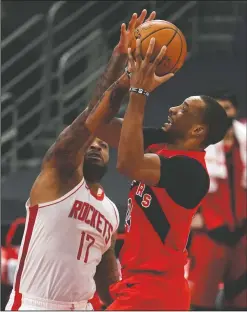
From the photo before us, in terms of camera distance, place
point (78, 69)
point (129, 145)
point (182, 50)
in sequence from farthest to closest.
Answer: point (78, 69)
point (182, 50)
point (129, 145)

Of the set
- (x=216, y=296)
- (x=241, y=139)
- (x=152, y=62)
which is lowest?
(x=216, y=296)

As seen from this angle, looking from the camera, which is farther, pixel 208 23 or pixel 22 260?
pixel 208 23

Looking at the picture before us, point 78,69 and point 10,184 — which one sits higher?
point 78,69

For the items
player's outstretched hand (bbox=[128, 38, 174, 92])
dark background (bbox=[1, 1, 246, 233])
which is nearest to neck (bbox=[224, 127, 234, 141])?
dark background (bbox=[1, 1, 246, 233])

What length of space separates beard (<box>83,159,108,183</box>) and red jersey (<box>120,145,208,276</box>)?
710 mm

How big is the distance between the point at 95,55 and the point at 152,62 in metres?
5.62

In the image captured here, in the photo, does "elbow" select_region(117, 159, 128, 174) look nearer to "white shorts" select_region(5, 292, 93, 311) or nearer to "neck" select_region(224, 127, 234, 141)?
"white shorts" select_region(5, 292, 93, 311)

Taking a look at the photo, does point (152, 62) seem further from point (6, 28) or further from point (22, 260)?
point (6, 28)

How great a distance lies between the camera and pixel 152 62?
152 inches

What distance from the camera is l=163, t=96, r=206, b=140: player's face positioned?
4.11m

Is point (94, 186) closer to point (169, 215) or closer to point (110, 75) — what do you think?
point (110, 75)

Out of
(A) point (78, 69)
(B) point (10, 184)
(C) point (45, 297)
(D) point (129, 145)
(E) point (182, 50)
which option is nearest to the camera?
(D) point (129, 145)

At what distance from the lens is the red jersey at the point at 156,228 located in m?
4.08

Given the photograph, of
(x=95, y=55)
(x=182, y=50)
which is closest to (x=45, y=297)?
(x=182, y=50)
